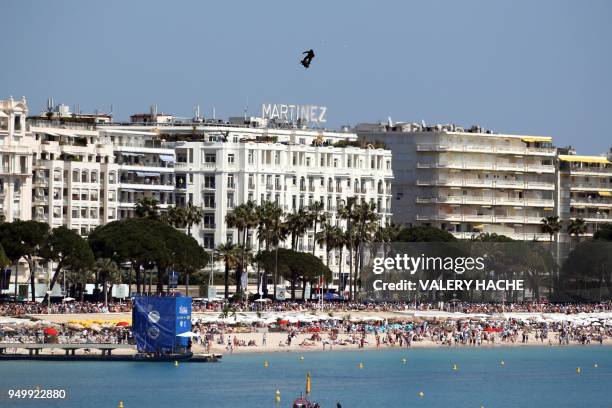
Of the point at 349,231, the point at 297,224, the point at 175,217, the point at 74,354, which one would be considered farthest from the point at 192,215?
the point at 74,354

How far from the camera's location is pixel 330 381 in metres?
134

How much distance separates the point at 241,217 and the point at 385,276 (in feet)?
54.9

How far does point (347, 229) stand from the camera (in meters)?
197

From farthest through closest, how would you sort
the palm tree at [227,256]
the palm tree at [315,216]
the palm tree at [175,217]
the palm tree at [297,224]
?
1. the palm tree at [315,216]
2. the palm tree at [297,224]
3. the palm tree at [175,217]
4. the palm tree at [227,256]

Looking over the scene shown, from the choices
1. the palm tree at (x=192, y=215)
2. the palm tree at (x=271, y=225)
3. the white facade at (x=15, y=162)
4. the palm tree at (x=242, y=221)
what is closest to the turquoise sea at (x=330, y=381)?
the palm tree at (x=242, y=221)

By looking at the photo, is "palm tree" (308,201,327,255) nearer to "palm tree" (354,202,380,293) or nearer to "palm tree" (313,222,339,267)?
"palm tree" (313,222,339,267)

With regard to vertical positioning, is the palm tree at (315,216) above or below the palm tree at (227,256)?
above

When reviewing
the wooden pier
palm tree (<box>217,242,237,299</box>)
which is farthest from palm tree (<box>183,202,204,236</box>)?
the wooden pier

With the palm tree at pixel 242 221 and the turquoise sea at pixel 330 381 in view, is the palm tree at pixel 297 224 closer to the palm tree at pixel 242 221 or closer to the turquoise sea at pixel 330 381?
the palm tree at pixel 242 221

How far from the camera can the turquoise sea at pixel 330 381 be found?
12306 centimetres

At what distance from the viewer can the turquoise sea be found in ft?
404

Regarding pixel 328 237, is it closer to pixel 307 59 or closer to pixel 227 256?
pixel 227 256

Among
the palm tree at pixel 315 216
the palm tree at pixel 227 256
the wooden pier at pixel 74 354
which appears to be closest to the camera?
the wooden pier at pixel 74 354

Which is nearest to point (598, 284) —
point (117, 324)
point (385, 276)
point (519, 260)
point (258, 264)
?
point (519, 260)
